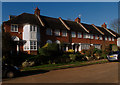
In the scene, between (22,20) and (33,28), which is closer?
(33,28)

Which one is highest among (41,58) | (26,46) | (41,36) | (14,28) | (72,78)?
(14,28)

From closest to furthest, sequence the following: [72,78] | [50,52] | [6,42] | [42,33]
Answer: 1. [72,78]
2. [6,42]
3. [50,52]
4. [42,33]

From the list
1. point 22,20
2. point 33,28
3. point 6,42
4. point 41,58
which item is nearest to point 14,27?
point 22,20

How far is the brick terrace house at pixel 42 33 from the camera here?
21.2 m

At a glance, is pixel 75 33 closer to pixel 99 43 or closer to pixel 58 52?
pixel 99 43

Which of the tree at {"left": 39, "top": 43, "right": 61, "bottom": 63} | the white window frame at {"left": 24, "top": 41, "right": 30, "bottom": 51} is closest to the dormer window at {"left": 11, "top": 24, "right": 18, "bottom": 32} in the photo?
the white window frame at {"left": 24, "top": 41, "right": 30, "bottom": 51}

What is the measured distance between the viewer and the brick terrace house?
21.2 meters

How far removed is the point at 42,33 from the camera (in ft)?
77.3

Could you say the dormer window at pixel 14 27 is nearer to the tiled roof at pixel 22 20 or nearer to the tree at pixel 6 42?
the tiled roof at pixel 22 20

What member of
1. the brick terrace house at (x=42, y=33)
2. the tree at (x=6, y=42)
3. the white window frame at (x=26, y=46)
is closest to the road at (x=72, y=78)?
the tree at (x=6, y=42)

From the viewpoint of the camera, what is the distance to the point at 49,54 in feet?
53.4

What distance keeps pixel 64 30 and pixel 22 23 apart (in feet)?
30.2

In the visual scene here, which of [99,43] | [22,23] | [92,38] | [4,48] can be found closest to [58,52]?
[4,48]

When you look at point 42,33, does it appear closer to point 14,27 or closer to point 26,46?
point 26,46
